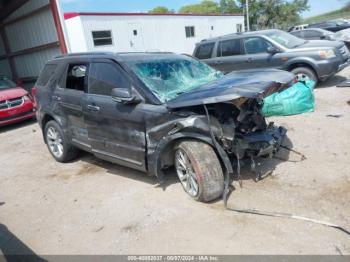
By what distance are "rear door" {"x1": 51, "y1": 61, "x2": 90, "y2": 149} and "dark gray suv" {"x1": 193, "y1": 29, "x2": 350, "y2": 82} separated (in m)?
5.43

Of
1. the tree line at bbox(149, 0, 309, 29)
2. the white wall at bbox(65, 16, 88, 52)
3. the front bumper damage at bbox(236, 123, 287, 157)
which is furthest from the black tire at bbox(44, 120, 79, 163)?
the tree line at bbox(149, 0, 309, 29)

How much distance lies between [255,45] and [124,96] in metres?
6.28

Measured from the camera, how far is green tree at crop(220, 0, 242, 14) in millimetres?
43375

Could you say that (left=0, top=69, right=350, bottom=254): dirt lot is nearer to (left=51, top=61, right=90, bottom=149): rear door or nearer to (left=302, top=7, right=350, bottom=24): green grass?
(left=51, top=61, right=90, bottom=149): rear door

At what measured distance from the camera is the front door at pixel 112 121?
4191mm

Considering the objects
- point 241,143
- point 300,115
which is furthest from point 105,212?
point 300,115

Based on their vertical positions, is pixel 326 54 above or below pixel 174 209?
above

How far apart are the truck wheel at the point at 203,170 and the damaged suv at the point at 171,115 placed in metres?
0.01

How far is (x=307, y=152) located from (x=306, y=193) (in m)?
1.27

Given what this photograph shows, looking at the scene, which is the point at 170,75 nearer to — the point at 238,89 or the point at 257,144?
the point at 238,89

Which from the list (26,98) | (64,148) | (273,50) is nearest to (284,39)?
(273,50)

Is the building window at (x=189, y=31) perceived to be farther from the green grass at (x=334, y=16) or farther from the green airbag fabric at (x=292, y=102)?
the green grass at (x=334, y=16)

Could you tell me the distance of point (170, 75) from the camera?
14.9 feet

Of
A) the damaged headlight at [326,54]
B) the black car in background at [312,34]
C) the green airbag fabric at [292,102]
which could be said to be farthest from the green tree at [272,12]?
the green airbag fabric at [292,102]
